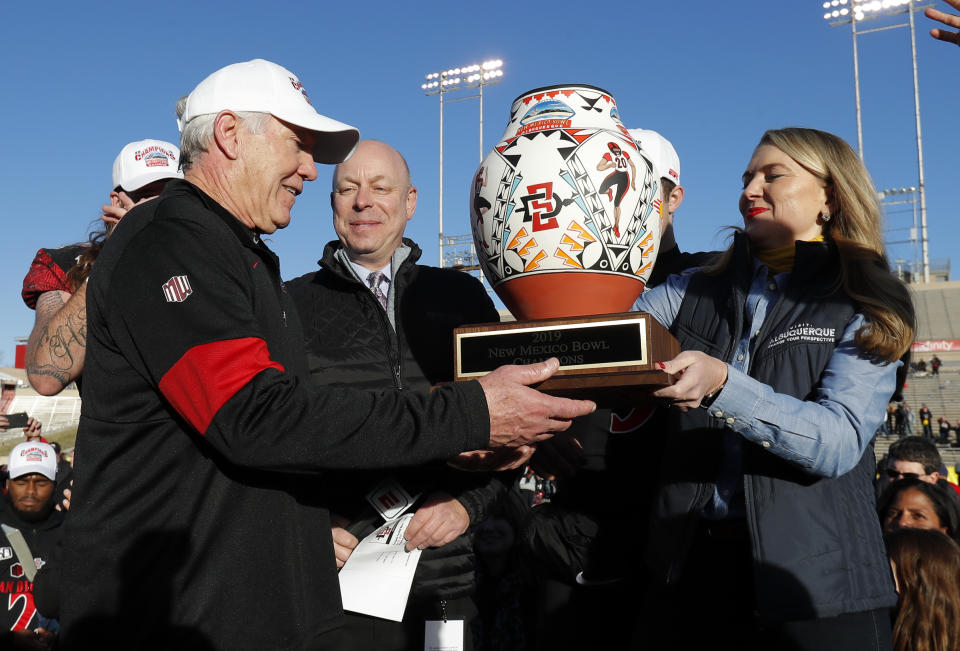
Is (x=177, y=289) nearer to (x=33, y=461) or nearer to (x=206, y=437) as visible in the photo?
(x=206, y=437)

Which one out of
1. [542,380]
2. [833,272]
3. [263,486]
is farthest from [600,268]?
[263,486]

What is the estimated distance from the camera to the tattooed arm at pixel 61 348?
3.06 meters

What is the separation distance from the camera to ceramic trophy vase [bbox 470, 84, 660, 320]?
2404 mm

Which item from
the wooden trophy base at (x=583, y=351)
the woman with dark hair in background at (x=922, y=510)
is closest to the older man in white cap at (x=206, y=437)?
the wooden trophy base at (x=583, y=351)

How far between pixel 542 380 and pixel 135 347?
1057 millimetres

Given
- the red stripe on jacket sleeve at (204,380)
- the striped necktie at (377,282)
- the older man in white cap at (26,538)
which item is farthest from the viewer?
the older man in white cap at (26,538)

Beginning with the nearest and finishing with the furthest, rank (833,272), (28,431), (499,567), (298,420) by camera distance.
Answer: (298,420) → (833,272) → (499,567) → (28,431)

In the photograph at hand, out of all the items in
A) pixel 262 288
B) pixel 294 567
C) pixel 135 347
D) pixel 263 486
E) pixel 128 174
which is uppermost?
pixel 128 174

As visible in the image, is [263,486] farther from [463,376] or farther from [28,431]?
[28,431]

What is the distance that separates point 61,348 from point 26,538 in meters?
4.13

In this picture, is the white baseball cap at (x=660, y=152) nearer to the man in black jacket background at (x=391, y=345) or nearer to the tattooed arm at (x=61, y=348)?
the man in black jacket background at (x=391, y=345)

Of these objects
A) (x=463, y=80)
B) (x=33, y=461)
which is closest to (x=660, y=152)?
(x=33, y=461)

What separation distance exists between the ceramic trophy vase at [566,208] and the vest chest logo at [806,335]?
46 cm

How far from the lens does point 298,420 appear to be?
207 cm
